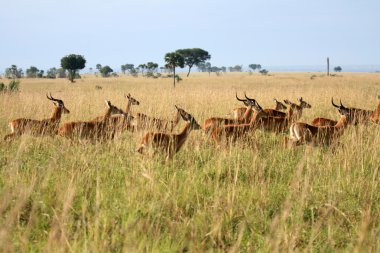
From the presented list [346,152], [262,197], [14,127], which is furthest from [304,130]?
[14,127]

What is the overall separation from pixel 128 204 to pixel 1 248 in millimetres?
1248

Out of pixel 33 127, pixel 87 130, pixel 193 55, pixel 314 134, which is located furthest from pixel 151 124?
pixel 193 55

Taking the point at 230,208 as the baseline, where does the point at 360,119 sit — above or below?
above

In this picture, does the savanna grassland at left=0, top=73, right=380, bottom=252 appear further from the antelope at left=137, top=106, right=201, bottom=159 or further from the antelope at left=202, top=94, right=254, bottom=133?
the antelope at left=202, top=94, right=254, bottom=133

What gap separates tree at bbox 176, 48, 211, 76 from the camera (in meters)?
67.9

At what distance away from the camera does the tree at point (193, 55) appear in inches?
2672

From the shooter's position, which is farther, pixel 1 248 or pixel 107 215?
pixel 107 215

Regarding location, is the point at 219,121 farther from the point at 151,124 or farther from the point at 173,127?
the point at 151,124

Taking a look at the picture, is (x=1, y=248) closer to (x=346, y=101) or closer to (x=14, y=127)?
(x=14, y=127)

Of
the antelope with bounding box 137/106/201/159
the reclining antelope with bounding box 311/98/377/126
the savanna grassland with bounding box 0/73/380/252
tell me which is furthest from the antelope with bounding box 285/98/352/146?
the antelope with bounding box 137/106/201/159

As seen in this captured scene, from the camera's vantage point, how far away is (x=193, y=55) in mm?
69125

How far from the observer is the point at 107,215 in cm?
367

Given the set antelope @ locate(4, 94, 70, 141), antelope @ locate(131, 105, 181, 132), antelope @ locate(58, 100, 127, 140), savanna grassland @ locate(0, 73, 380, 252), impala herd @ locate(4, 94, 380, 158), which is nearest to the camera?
savanna grassland @ locate(0, 73, 380, 252)

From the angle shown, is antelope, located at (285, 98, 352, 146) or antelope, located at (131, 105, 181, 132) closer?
antelope, located at (285, 98, 352, 146)
